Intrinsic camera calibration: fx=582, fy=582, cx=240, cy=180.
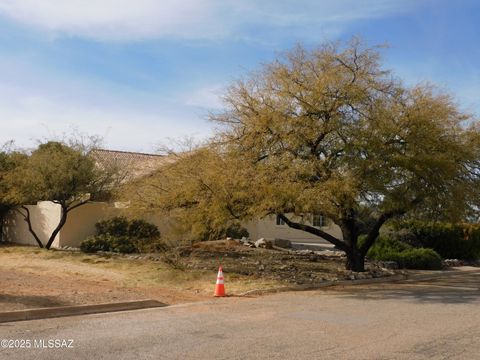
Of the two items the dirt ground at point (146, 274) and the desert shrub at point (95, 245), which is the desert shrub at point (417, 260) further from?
the desert shrub at point (95, 245)

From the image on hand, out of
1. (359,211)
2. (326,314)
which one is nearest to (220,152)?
(359,211)

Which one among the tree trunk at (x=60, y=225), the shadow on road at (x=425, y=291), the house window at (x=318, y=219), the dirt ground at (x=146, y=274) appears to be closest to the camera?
the dirt ground at (x=146, y=274)

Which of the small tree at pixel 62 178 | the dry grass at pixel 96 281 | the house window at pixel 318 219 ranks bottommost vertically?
the dry grass at pixel 96 281

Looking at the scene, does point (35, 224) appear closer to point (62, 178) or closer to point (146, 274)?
point (62, 178)

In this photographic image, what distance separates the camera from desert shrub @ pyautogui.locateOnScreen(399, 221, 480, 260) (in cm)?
2733

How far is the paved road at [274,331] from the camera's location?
806 centimetres

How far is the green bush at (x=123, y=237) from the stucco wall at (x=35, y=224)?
90.6 inches

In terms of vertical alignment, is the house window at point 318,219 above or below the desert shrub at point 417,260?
above

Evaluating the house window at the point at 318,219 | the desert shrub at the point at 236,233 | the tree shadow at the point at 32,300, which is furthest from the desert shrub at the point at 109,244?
the tree shadow at the point at 32,300

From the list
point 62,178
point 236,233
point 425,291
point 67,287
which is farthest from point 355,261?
point 62,178

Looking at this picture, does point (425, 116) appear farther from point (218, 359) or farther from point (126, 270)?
point (218, 359)

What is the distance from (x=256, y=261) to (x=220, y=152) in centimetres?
525

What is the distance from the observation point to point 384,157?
54.6 feet

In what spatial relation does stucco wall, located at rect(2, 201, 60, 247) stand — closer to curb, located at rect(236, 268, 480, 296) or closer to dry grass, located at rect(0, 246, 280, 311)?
dry grass, located at rect(0, 246, 280, 311)
